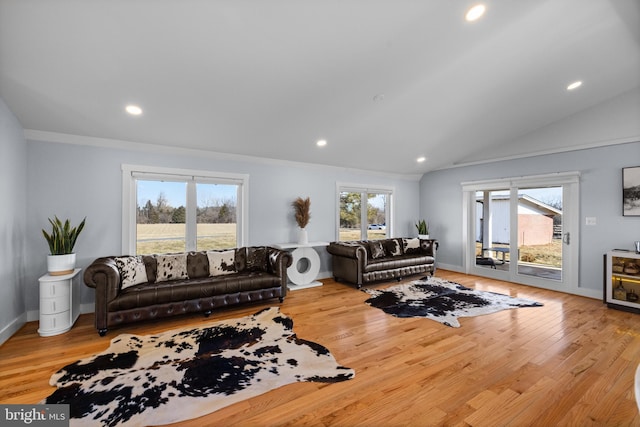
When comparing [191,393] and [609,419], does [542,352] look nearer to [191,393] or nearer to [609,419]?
[609,419]

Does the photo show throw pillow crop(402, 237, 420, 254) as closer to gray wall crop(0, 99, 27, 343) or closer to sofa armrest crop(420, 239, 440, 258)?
sofa armrest crop(420, 239, 440, 258)

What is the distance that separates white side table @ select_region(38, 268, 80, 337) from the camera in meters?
3.06

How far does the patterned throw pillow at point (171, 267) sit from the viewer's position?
3835 millimetres

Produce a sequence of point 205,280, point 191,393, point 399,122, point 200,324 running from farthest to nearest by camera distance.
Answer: point 399,122 < point 205,280 < point 200,324 < point 191,393

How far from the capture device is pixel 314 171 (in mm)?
5812

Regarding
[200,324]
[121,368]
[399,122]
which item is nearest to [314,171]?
[399,122]

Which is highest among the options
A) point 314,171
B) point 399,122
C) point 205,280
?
point 399,122

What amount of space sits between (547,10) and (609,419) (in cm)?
344

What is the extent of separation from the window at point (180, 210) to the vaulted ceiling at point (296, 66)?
1.83 feet

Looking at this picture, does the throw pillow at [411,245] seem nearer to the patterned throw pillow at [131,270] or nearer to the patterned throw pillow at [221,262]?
the patterned throw pillow at [221,262]

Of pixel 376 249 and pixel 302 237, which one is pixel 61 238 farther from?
pixel 376 249

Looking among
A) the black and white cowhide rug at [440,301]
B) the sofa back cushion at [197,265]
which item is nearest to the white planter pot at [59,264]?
the sofa back cushion at [197,265]

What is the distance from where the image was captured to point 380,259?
18.4 ft

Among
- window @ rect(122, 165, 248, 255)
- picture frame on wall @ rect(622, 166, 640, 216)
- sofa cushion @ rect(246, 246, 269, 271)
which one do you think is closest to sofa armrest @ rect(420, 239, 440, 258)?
picture frame on wall @ rect(622, 166, 640, 216)
